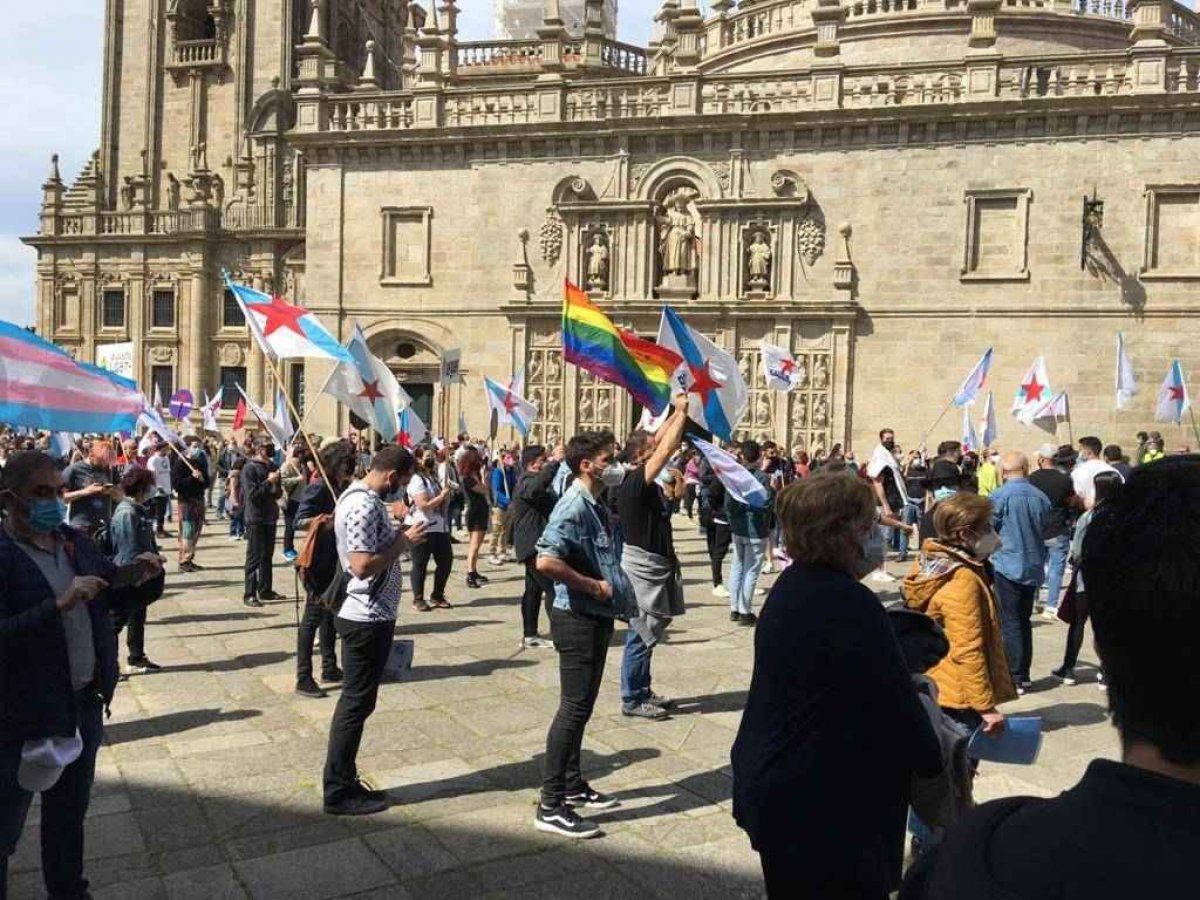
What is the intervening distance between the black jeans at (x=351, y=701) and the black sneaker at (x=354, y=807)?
0.03m

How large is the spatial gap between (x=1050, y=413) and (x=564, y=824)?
1814 cm

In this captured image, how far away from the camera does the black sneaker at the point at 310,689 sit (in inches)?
294

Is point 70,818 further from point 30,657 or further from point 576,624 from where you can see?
point 576,624

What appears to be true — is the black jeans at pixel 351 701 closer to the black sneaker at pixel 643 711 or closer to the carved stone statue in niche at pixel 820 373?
the black sneaker at pixel 643 711

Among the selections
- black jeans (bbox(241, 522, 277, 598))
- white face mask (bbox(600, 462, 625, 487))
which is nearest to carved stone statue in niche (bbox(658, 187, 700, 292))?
black jeans (bbox(241, 522, 277, 598))

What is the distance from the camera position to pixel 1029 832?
1.25 metres

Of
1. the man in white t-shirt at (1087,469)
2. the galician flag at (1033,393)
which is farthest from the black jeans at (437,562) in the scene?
the galician flag at (1033,393)

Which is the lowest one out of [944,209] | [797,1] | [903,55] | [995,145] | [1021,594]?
[1021,594]

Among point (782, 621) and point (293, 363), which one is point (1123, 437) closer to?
point (782, 621)

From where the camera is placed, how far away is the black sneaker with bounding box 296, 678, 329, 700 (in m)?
7.46

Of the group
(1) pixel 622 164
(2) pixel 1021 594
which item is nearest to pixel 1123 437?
(1) pixel 622 164

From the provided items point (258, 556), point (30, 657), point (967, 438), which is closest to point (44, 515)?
point (30, 657)

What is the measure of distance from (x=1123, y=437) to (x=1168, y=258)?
434cm

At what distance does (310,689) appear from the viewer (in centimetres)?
749
